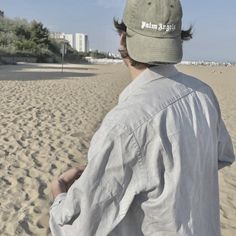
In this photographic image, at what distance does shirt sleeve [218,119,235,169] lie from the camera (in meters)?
1.60

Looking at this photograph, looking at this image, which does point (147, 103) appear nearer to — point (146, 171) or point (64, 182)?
point (146, 171)

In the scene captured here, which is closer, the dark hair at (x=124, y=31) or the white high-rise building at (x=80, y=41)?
the dark hair at (x=124, y=31)

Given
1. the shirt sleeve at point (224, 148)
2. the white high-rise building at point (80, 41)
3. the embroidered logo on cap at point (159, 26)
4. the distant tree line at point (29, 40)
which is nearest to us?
the embroidered logo on cap at point (159, 26)

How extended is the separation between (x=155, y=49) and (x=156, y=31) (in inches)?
2.0

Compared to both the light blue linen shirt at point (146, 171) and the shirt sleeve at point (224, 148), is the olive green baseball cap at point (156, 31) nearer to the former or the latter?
the light blue linen shirt at point (146, 171)

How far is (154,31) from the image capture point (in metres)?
1.32

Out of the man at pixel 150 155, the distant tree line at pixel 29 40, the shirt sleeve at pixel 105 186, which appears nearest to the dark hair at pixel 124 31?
the man at pixel 150 155

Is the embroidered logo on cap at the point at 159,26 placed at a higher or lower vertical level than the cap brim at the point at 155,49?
higher

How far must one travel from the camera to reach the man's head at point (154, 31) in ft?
4.33

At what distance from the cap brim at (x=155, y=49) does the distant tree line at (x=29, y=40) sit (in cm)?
6929

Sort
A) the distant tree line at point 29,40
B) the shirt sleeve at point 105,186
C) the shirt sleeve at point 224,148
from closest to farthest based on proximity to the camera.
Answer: the shirt sleeve at point 105,186 → the shirt sleeve at point 224,148 → the distant tree line at point 29,40

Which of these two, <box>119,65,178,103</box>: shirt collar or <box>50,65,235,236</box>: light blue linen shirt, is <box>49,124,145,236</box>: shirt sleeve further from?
<box>119,65,178,103</box>: shirt collar

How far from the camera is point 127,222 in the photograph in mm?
1287

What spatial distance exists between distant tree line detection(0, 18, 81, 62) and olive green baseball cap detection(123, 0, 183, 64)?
6928cm
